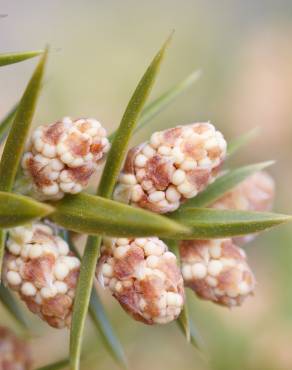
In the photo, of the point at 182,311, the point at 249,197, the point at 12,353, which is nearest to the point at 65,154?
the point at 182,311

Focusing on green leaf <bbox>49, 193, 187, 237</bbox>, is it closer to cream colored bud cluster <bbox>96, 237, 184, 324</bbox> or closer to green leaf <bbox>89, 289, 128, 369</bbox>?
cream colored bud cluster <bbox>96, 237, 184, 324</bbox>

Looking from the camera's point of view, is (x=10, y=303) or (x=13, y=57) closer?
(x=13, y=57)

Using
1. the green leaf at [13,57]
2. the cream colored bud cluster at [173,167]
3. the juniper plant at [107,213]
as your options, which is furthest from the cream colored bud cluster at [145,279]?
the green leaf at [13,57]

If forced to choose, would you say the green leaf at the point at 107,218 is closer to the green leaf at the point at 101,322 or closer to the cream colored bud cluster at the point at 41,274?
the cream colored bud cluster at the point at 41,274

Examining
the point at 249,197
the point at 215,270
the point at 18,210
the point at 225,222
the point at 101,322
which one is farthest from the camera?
the point at 249,197

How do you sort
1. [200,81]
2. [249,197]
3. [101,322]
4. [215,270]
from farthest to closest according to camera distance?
[200,81] < [249,197] < [101,322] < [215,270]

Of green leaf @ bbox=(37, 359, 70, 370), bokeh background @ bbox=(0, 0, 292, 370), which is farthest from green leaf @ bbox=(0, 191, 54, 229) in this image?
bokeh background @ bbox=(0, 0, 292, 370)

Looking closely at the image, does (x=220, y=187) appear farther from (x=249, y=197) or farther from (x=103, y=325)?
(x=103, y=325)
